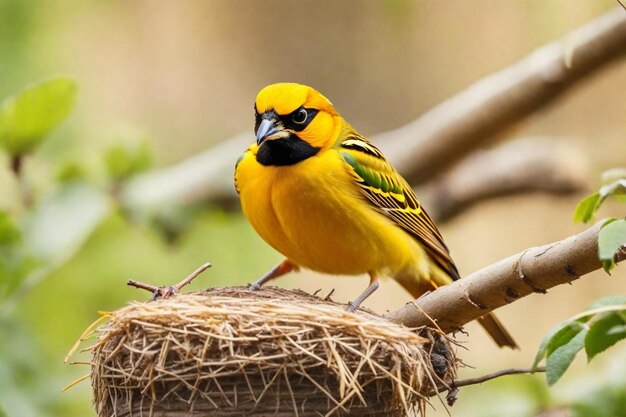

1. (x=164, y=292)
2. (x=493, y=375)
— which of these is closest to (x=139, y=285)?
(x=164, y=292)

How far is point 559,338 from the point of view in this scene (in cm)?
232

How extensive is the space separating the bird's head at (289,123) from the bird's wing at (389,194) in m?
0.14

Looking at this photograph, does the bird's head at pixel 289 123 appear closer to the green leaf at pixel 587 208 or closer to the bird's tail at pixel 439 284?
the bird's tail at pixel 439 284

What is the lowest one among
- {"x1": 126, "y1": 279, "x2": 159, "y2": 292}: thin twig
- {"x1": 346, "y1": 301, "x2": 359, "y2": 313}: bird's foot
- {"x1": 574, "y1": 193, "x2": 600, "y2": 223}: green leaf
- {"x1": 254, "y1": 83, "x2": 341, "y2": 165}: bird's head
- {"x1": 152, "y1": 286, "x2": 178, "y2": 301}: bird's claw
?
{"x1": 346, "y1": 301, "x2": 359, "y2": 313}: bird's foot

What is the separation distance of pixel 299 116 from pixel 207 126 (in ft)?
15.8

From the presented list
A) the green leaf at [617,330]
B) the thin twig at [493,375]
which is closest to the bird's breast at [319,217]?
the thin twig at [493,375]

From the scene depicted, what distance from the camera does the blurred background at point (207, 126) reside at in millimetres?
5477

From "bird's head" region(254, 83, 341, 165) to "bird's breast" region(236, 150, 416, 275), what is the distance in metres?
0.05

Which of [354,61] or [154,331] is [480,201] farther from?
[154,331]

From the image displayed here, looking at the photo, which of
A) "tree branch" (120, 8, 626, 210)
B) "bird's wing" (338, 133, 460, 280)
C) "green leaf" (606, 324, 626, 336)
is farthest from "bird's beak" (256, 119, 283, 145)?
"tree branch" (120, 8, 626, 210)

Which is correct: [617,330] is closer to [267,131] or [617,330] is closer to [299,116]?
[267,131]

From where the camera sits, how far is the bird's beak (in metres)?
3.68

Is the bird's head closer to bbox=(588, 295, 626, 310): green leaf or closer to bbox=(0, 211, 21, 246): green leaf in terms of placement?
bbox=(0, 211, 21, 246): green leaf

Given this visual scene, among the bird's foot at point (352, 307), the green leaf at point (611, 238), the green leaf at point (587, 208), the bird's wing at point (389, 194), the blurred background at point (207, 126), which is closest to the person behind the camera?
the green leaf at point (611, 238)
